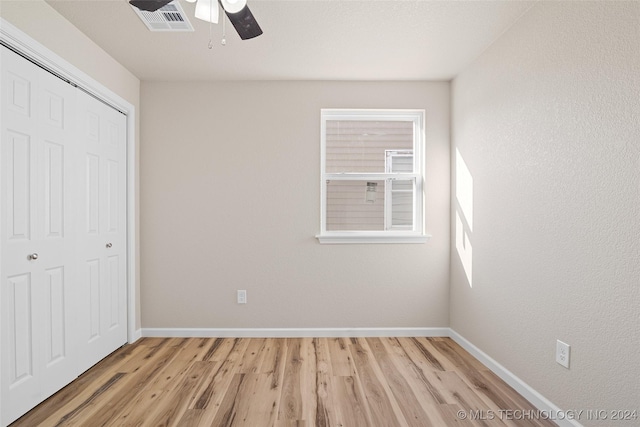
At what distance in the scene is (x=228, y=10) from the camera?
1.68m

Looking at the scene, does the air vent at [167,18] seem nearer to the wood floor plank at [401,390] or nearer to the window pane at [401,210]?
the window pane at [401,210]

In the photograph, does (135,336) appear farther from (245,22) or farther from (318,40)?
(318,40)

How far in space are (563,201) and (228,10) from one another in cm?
204

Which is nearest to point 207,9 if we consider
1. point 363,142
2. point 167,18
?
point 167,18

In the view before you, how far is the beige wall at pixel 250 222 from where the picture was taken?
3.38 metres

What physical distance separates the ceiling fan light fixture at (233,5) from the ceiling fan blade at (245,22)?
42 millimetres

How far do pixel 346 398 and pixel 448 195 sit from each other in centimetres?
214

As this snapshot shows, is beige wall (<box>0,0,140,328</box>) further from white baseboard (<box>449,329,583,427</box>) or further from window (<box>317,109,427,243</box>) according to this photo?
white baseboard (<box>449,329,583,427</box>)

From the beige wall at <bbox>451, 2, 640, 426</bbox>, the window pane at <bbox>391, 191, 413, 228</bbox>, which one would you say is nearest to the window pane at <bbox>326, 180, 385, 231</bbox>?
the window pane at <bbox>391, 191, 413, 228</bbox>

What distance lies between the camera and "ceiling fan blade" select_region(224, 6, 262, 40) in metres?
1.73

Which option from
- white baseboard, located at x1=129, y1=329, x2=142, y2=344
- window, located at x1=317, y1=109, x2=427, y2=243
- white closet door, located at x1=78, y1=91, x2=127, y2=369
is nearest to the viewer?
white closet door, located at x1=78, y1=91, x2=127, y2=369

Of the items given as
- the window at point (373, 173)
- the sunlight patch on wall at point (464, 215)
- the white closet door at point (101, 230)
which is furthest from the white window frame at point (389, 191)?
the white closet door at point (101, 230)

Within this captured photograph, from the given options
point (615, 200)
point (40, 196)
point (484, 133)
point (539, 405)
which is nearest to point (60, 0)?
point (40, 196)

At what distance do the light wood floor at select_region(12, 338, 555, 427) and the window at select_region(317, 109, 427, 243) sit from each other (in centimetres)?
119
